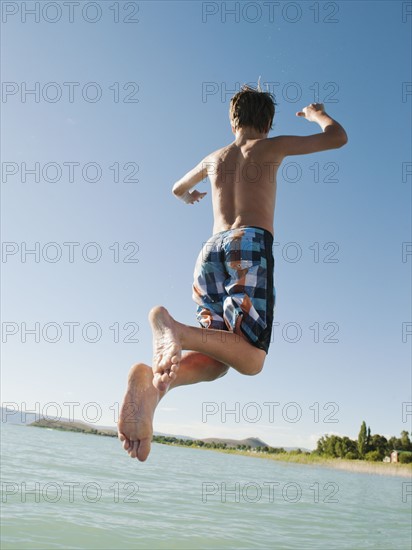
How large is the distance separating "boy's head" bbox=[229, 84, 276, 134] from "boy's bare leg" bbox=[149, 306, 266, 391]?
1211mm

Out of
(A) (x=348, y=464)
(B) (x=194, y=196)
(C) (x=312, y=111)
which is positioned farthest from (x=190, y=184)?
(A) (x=348, y=464)

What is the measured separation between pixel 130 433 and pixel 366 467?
52.9 m

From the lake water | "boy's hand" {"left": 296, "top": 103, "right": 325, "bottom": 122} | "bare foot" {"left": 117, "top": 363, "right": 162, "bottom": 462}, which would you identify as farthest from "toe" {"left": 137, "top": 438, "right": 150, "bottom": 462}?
the lake water

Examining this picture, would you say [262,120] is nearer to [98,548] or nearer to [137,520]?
[98,548]

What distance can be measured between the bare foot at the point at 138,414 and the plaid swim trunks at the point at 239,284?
0.55 meters

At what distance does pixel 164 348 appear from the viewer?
2.55 meters

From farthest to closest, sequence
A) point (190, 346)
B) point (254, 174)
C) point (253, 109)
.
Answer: point (253, 109)
point (254, 174)
point (190, 346)

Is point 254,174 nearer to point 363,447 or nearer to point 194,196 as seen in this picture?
point 194,196

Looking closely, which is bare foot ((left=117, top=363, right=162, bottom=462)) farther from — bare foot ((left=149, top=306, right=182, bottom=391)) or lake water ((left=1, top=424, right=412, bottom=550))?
lake water ((left=1, top=424, right=412, bottom=550))

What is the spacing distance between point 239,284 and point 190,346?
1.50ft

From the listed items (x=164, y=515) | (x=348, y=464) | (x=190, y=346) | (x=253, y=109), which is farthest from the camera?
(x=348, y=464)

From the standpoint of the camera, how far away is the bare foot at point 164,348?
2461 millimetres

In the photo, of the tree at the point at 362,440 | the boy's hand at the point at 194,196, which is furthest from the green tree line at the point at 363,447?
the boy's hand at the point at 194,196

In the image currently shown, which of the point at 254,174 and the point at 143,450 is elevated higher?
the point at 254,174
